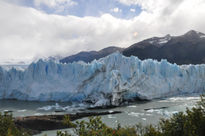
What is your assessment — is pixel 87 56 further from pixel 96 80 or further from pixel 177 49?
pixel 96 80

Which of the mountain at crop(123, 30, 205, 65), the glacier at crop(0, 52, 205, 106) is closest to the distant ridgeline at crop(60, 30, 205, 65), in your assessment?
the mountain at crop(123, 30, 205, 65)

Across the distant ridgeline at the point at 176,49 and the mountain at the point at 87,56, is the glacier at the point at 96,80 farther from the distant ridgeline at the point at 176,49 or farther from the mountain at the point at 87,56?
the mountain at the point at 87,56

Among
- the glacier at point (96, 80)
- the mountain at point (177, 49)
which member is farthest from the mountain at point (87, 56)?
the glacier at point (96, 80)

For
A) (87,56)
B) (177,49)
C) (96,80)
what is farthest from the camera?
(87,56)

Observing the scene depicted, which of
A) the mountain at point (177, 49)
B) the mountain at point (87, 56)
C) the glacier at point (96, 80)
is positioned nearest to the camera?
the glacier at point (96, 80)

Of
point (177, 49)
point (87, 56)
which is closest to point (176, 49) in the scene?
point (177, 49)

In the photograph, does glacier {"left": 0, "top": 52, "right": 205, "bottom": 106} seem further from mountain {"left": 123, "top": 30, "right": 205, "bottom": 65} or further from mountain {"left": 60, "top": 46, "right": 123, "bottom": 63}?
mountain {"left": 60, "top": 46, "right": 123, "bottom": 63}

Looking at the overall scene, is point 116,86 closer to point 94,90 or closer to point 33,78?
point 94,90
